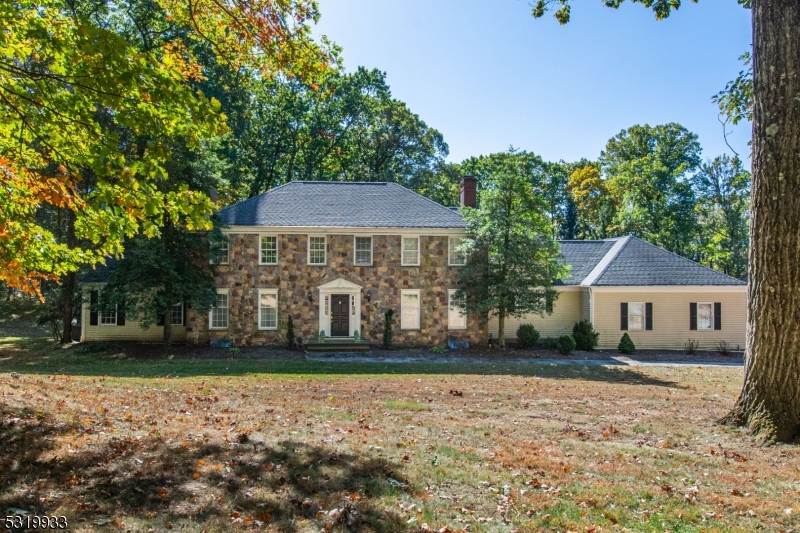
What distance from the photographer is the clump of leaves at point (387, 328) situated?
2255 centimetres

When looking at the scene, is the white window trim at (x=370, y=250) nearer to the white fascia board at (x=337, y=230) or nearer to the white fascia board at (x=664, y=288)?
the white fascia board at (x=337, y=230)

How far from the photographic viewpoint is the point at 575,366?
18.4 meters

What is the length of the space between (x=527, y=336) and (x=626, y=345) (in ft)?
13.3

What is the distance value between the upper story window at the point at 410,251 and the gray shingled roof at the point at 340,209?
0.64 meters

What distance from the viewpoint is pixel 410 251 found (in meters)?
23.2

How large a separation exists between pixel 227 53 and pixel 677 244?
3625 cm

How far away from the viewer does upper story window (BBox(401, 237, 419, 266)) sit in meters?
23.2

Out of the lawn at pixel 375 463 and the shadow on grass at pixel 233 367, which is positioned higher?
the lawn at pixel 375 463

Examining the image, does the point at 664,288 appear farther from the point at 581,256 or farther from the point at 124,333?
the point at 124,333

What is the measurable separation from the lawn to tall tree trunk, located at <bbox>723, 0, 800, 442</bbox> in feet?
2.41

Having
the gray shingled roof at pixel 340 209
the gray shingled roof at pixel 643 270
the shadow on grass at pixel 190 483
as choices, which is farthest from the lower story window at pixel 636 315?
the shadow on grass at pixel 190 483

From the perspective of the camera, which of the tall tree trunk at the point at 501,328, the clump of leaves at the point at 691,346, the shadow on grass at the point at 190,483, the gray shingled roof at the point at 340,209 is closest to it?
the shadow on grass at the point at 190,483

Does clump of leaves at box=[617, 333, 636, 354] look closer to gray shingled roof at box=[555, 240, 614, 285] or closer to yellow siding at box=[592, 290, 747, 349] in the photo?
Result: yellow siding at box=[592, 290, 747, 349]

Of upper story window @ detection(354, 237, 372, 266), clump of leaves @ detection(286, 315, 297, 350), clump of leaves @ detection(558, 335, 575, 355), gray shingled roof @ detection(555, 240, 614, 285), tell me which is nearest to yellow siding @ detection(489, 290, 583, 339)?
gray shingled roof @ detection(555, 240, 614, 285)
